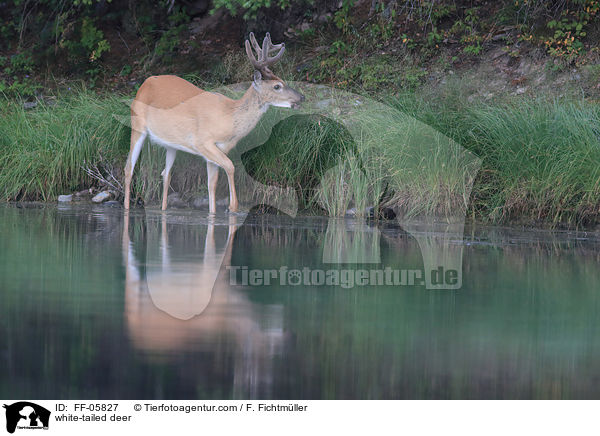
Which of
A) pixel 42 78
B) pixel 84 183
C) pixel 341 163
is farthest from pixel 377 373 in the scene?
pixel 42 78

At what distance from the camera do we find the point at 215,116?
1003 centimetres

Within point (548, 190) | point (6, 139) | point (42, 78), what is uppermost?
point (42, 78)

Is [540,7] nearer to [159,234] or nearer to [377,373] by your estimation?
[159,234]

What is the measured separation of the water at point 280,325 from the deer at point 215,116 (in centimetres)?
301

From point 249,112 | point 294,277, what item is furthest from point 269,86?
point 294,277

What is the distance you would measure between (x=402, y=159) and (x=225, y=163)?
209 cm

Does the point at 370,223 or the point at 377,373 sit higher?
the point at 370,223

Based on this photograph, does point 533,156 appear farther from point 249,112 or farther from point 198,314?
point 198,314

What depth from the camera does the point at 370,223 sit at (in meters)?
9.62

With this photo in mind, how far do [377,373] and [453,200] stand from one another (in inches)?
260

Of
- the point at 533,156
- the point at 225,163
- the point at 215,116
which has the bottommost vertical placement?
the point at 225,163

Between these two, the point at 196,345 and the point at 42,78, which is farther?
the point at 42,78

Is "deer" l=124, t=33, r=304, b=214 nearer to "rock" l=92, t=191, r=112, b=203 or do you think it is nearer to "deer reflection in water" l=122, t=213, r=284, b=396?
"rock" l=92, t=191, r=112, b=203
